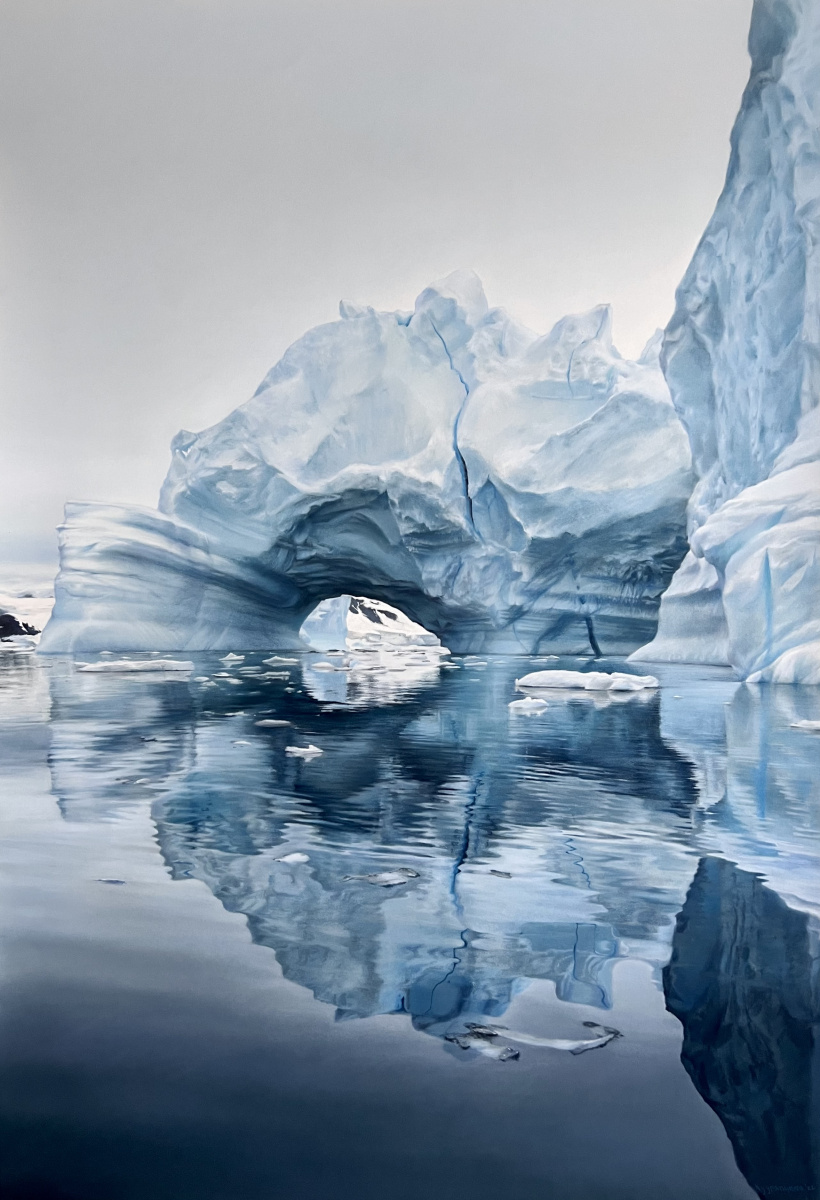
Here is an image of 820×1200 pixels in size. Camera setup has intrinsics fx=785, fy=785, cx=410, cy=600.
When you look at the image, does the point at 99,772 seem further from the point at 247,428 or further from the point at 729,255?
the point at 247,428

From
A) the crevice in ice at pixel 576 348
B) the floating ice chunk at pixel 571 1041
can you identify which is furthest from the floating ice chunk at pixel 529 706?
the crevice in ice at pixel 576 348

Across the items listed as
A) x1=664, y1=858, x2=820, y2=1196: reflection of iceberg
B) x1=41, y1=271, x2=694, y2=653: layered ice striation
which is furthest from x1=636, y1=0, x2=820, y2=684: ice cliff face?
x1=664, y1=858, x2=820, y2=1196: reflection of iceberg

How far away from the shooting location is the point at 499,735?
11.7 feet

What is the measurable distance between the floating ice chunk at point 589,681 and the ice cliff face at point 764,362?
1.18m

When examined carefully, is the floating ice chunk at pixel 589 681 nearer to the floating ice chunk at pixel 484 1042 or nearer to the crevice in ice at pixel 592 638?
the floating ice chunk at pixel 484 1042

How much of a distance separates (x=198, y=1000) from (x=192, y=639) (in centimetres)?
1293

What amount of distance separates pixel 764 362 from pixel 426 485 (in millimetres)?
4947

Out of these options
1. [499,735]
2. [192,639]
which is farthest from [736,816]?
[192,639]

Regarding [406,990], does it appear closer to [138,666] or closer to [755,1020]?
[755,1020]

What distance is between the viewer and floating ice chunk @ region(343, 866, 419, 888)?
139 cm

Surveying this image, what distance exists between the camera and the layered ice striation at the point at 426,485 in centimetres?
1144

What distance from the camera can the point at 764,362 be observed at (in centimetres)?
753

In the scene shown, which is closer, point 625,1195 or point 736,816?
point 625,1195

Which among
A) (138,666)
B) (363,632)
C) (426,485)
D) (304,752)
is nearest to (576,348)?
(426,485)
